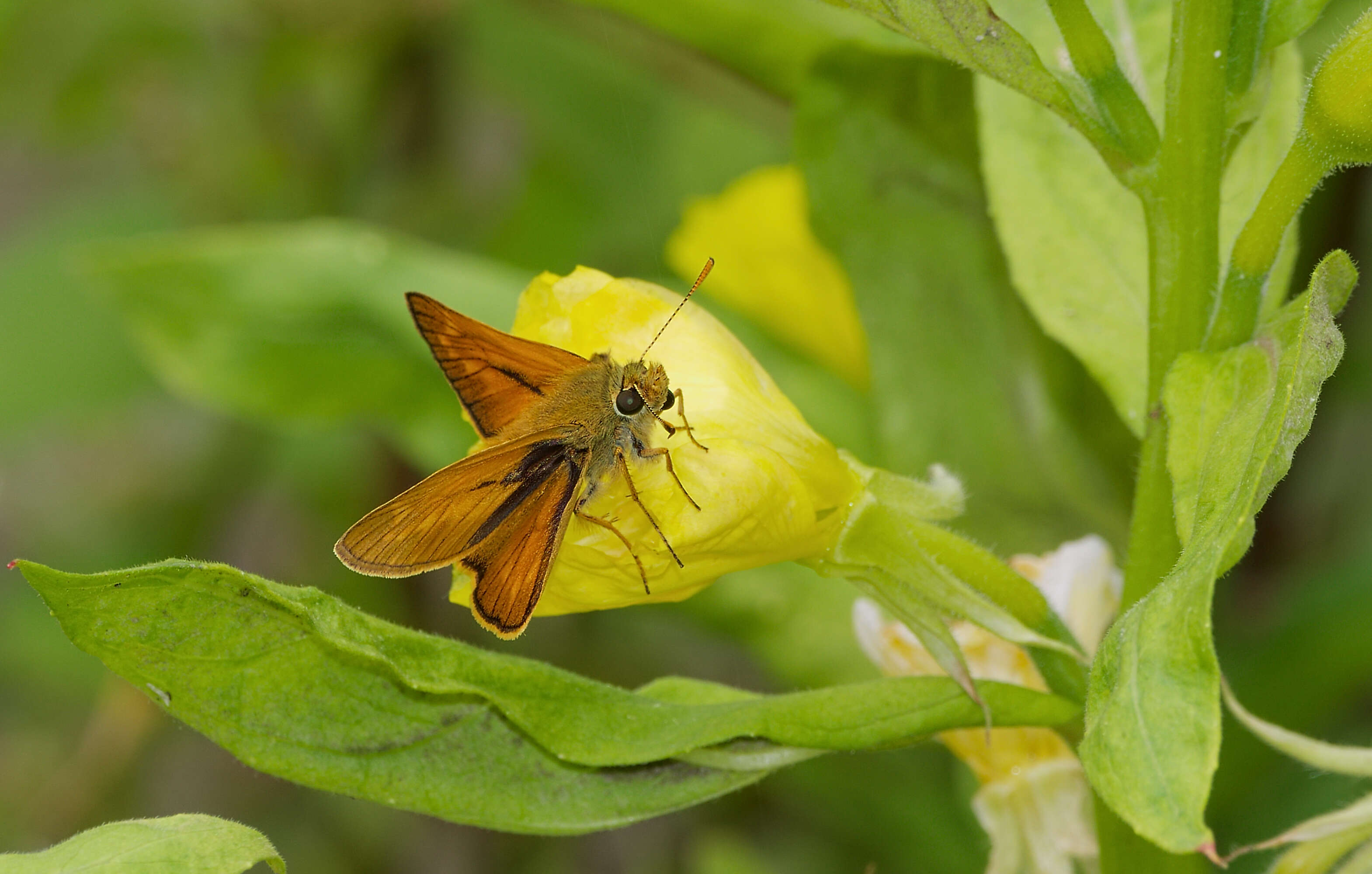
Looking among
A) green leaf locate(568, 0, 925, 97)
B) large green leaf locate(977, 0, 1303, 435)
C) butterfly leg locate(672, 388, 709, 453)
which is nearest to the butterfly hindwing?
butterfly leg locate(672, 388, 709, 453)

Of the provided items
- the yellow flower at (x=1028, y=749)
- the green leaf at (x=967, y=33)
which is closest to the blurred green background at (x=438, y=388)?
the yellow flower at (x=1028, y=749)

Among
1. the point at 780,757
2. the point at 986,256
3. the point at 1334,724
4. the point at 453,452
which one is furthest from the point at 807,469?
the point at 1334,724

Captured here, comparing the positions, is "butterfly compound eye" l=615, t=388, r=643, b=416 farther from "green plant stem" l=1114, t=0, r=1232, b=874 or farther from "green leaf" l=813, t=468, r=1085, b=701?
"green plant stem" l=1114, t=0, r=1232, b=874

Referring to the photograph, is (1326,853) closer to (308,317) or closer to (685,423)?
(685,423)

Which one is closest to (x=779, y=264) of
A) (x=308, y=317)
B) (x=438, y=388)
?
(x=438, y=388)

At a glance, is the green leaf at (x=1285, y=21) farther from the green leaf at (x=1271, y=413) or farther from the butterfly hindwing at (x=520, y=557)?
the butterfly hindwing at (x=520, y=557)

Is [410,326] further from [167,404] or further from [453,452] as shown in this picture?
[167,404]
